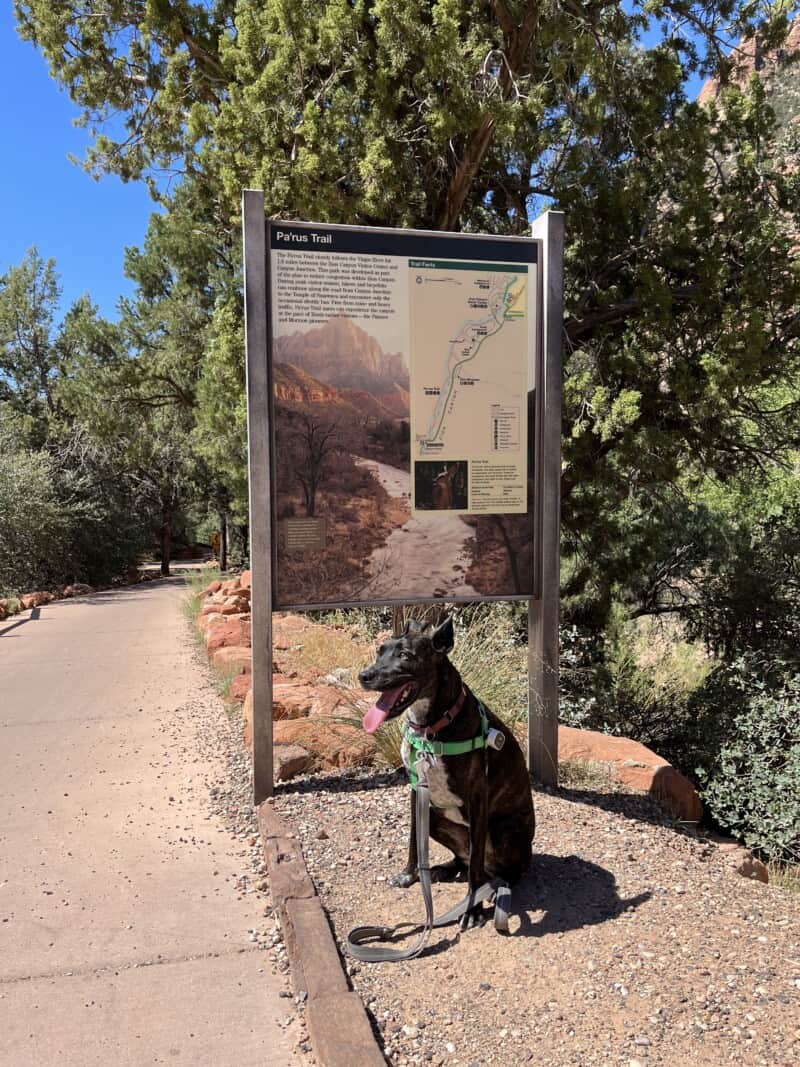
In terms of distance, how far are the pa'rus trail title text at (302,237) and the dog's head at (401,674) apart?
251 centimetres

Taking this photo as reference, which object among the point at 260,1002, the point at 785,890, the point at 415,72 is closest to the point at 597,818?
the point at 785,890

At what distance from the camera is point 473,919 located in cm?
345

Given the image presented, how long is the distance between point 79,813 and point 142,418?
53.1 feet

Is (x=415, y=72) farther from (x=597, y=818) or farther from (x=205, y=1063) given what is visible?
(x=205, y=1063)

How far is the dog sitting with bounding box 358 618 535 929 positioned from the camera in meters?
3.29

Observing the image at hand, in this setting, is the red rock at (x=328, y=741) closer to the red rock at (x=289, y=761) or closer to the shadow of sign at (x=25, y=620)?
the red rock at (x=289, y=761)

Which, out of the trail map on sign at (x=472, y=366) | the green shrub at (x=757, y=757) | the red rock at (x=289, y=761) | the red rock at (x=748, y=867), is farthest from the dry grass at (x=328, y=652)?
the red rock at (x=748, y=867)

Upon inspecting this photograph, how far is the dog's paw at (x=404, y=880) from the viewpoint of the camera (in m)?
3.75

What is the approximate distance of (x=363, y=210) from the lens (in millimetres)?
8617

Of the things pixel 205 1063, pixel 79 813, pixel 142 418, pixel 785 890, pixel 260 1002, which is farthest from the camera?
pixel 142 418

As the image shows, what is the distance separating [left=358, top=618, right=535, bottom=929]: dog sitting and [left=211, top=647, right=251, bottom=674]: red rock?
460 cm

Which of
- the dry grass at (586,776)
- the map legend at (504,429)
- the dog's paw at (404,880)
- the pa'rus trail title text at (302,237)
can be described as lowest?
the dry grass at (586,776)

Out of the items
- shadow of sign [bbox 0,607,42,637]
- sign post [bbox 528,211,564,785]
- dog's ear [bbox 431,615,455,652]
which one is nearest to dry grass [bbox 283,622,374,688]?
sign post [bbox 528,211,564,785]

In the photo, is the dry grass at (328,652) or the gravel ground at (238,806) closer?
the gravel ground at (238,806)
